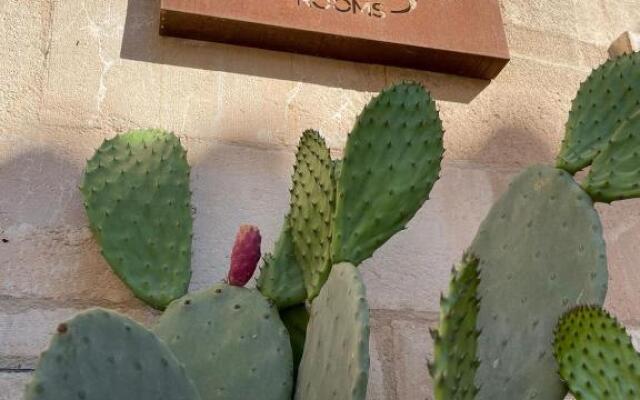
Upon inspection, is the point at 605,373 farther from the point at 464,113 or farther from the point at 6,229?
the point at 6,229

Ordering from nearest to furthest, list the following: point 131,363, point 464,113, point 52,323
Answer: point 131,363 → point 52,323 → point 464,113

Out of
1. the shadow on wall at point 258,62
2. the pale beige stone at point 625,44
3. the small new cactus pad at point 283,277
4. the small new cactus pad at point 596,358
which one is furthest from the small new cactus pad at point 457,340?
the pale beige stone at point 625,44

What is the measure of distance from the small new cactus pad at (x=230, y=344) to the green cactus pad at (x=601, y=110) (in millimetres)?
548

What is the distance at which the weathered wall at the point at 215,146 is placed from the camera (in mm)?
1299

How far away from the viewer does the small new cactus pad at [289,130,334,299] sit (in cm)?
110

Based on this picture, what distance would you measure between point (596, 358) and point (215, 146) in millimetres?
801

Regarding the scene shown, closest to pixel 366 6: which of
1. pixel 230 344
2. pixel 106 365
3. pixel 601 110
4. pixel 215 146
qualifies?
pixel 215 146

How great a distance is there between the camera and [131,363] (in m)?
0.79

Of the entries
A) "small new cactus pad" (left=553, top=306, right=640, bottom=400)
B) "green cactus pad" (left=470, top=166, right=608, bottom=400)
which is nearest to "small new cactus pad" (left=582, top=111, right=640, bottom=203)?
"green cactus pad" (left=470, top=166, right=608, bottom=400)

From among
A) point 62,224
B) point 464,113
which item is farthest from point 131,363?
point 464,113

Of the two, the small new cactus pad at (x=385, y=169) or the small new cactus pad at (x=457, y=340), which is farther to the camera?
the small new cactus pad at (x=385, y=169)

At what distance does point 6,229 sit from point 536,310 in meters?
0.87

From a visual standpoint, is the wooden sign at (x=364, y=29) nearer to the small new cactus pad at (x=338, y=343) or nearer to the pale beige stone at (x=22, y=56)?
the pale beige stone at (x=22, y=56)

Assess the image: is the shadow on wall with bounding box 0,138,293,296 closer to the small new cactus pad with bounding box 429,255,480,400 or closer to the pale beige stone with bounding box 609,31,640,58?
the small new cactus pad with bounding box 429,255,480,400
